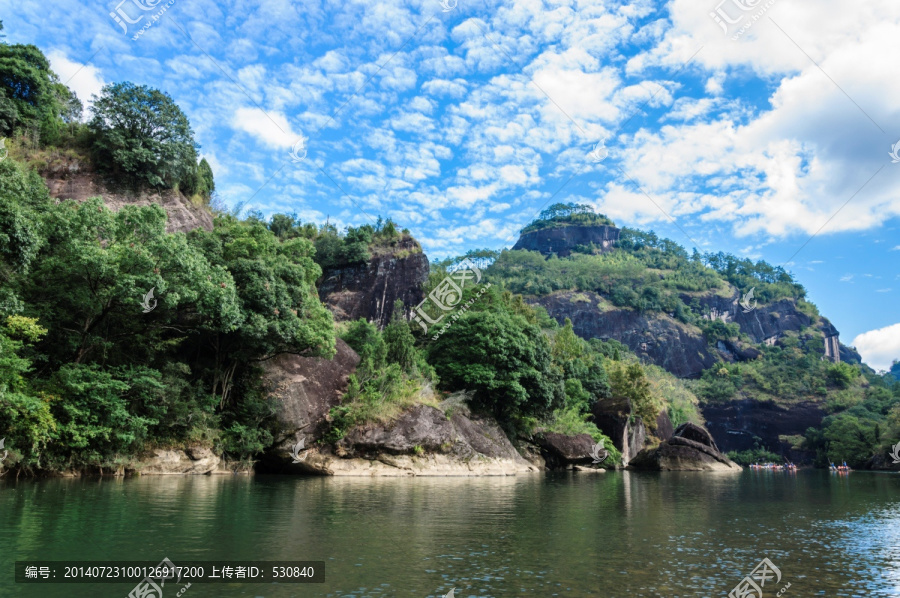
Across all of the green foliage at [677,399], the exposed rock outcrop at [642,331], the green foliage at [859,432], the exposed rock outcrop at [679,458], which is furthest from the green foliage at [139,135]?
the exposed rock outcrop at [642,331]

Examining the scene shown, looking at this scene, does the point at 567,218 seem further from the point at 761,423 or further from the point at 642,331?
the point at 761,423

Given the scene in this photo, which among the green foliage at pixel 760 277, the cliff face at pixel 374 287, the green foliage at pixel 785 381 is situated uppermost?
the green foliage at pixel 760 277

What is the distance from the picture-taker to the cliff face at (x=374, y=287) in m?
54.5

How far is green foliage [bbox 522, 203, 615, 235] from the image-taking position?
174 meters

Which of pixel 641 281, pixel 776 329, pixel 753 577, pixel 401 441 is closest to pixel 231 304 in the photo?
pixel 401 441

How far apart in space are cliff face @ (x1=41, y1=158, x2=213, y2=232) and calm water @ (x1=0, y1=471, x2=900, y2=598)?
71.3 ft

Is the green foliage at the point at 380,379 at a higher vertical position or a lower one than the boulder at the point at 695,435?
higher

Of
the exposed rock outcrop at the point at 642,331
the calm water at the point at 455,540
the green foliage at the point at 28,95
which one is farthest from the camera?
the exposed rock outcrop at the point at 642,331

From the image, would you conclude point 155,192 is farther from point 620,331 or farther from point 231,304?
point 620,331

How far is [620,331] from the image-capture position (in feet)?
404

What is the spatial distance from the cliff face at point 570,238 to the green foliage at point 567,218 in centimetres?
173

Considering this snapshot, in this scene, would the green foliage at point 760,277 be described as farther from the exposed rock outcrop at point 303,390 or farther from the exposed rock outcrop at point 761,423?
the exposed rock outcrop at point 303,390

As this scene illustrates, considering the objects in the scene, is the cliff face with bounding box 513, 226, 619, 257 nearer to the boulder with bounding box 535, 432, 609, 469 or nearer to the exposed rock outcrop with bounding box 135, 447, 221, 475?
the boulder with bounding box 535, 432, 609, 469

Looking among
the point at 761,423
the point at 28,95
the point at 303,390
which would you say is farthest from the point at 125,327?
the point at 761,423
